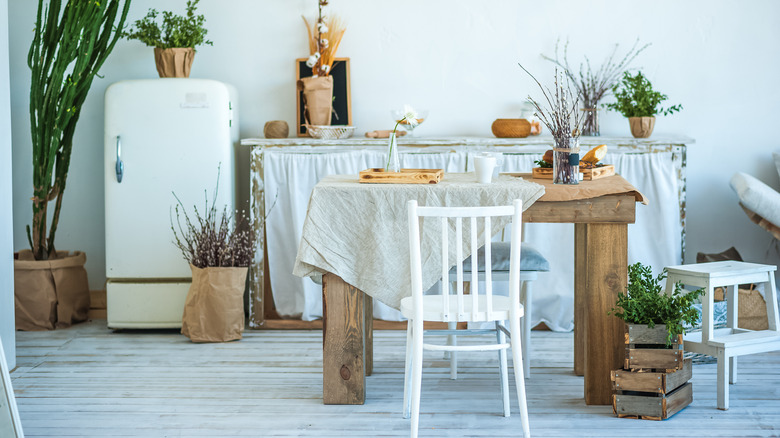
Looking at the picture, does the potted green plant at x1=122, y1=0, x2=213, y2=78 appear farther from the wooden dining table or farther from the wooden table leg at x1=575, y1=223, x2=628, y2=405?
the wooden table leg at x1=575, y1=223, x2=628, y2=405

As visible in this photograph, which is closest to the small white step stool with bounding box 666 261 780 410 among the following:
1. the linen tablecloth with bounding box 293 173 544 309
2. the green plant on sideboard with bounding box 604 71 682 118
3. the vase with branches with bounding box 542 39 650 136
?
the linen tablecloth with bounding box 293 173 544 309

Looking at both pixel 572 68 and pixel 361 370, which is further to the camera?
pixel 572 68

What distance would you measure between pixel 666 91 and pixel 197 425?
318 centimetres

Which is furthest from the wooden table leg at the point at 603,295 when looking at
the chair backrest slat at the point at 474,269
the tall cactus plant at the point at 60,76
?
the tall cactus plant at the point at 60,76

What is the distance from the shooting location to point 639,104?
4.23 m

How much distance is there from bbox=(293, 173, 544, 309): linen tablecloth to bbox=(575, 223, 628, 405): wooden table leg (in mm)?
333

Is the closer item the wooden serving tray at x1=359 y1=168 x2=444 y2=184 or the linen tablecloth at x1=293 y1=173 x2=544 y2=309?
the linen tablecloth at x1=293 y1=173 x2=544 y2=309

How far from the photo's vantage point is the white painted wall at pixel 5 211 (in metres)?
3.43

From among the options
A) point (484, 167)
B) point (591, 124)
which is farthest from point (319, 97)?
point (484, 167)

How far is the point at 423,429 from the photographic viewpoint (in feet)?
9.11

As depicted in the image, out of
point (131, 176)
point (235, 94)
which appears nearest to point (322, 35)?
point (235, 94)

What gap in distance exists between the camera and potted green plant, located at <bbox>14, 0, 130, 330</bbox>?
4090 millimetres

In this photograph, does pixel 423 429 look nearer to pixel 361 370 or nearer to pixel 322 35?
pixel 361 370

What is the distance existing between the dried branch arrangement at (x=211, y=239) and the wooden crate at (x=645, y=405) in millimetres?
2099
